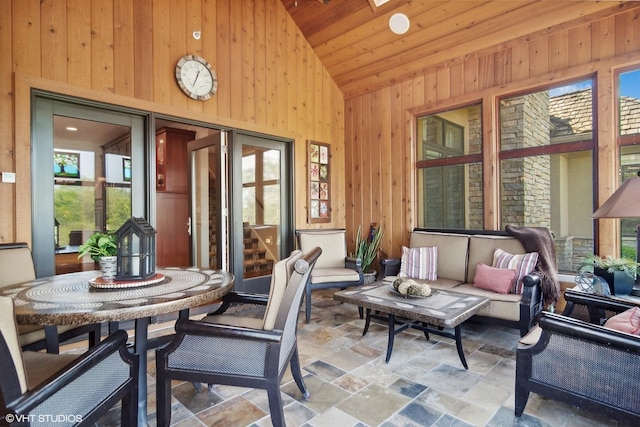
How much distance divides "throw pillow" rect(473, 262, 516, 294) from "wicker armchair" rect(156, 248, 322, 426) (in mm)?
2255

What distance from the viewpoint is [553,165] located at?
11.9ft

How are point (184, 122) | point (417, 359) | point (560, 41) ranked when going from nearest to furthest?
point (417, 359), point (560, 41), point (184, 122)

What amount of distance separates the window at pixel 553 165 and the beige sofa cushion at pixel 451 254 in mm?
691

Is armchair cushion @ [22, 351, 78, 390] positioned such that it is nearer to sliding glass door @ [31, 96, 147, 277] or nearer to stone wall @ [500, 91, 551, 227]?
sliding glass door @ [31, 96, 147, 277]

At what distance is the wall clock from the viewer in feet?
11.9

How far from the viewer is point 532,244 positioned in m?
3.24

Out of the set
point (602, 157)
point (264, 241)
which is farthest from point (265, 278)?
point (602, 157)

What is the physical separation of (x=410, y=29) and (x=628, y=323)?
3.80m

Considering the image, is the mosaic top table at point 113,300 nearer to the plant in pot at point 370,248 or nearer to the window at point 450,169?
the plant in pot at point 370,248

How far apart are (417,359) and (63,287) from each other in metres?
2.40

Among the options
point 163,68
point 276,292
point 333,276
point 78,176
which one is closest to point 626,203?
point 276,292

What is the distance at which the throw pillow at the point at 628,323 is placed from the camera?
1654mm

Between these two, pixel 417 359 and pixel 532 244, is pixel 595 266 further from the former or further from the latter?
pixel 417 359

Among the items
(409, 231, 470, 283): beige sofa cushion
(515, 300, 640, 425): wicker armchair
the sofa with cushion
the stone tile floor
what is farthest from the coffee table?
(409, 231, 470, 283): beige sofa cushion
